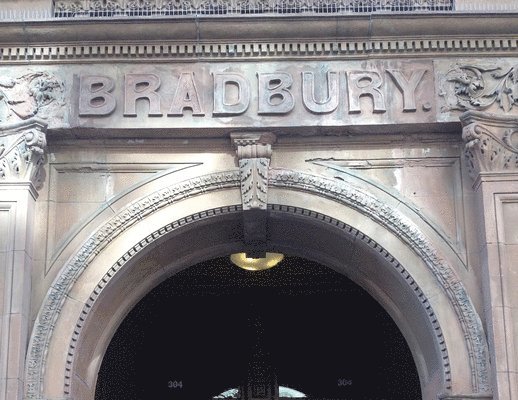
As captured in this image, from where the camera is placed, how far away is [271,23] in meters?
13.2

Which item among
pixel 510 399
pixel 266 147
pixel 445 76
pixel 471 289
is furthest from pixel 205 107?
pixel 510 399

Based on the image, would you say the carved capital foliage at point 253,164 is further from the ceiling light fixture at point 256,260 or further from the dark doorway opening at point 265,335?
the dark doorway opening at point 265,335

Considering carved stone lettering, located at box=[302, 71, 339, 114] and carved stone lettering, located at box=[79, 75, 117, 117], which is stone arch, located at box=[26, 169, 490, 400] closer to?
carved stone lettering, located at box=[302, 71, 339, 114]

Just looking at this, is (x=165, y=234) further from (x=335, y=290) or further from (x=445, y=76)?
(x=335, y=290)

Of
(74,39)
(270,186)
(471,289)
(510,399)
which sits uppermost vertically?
(74,39)

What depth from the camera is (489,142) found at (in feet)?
42.1

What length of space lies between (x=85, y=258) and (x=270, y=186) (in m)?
2.24

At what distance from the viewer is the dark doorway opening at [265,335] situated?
1758 cm

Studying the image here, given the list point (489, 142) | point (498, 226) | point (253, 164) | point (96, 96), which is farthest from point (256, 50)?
point (498, 226)

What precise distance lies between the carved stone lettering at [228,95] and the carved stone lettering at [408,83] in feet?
5.52

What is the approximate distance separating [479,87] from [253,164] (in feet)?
8.91

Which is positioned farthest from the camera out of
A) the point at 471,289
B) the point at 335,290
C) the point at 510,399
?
the point at 335,290

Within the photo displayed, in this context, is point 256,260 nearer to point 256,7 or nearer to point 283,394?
point 256,7

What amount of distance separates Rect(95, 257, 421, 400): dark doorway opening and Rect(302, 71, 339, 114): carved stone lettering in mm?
4668
